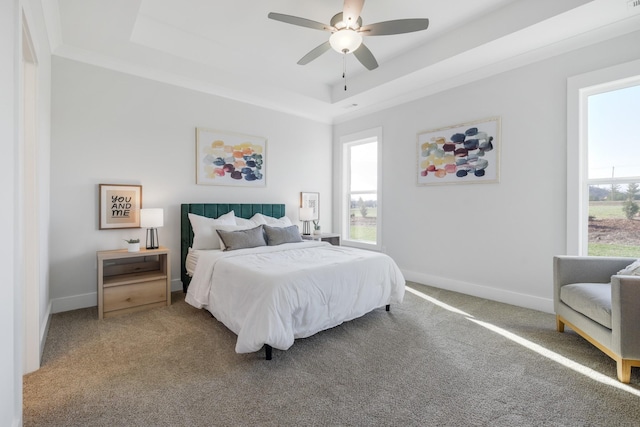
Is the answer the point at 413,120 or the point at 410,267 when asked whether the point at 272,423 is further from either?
the point at 413,120

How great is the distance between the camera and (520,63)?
11.1ft

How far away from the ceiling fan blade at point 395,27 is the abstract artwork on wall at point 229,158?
2591 mm

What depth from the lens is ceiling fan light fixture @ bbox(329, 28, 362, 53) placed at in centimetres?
243

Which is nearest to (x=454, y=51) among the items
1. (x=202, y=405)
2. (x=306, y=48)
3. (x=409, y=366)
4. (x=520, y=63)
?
(x=520, y=63)

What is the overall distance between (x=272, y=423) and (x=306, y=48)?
385 cm

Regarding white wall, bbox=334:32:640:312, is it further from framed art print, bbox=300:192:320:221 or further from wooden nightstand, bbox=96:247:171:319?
wooden nightstand, bbox=96:247:171:319

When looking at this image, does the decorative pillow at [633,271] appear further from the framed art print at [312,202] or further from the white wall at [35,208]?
the white wall at [35,208]

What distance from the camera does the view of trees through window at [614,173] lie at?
2.86 metres

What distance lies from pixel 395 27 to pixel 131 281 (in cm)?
363

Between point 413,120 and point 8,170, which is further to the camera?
point 413,120

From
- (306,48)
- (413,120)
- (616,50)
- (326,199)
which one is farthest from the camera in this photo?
(326,199)

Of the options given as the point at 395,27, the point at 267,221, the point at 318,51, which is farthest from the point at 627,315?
the point at 267,221

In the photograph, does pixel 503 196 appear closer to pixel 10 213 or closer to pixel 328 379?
pixel 328 379

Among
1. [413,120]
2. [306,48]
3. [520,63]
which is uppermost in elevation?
[306,48]
